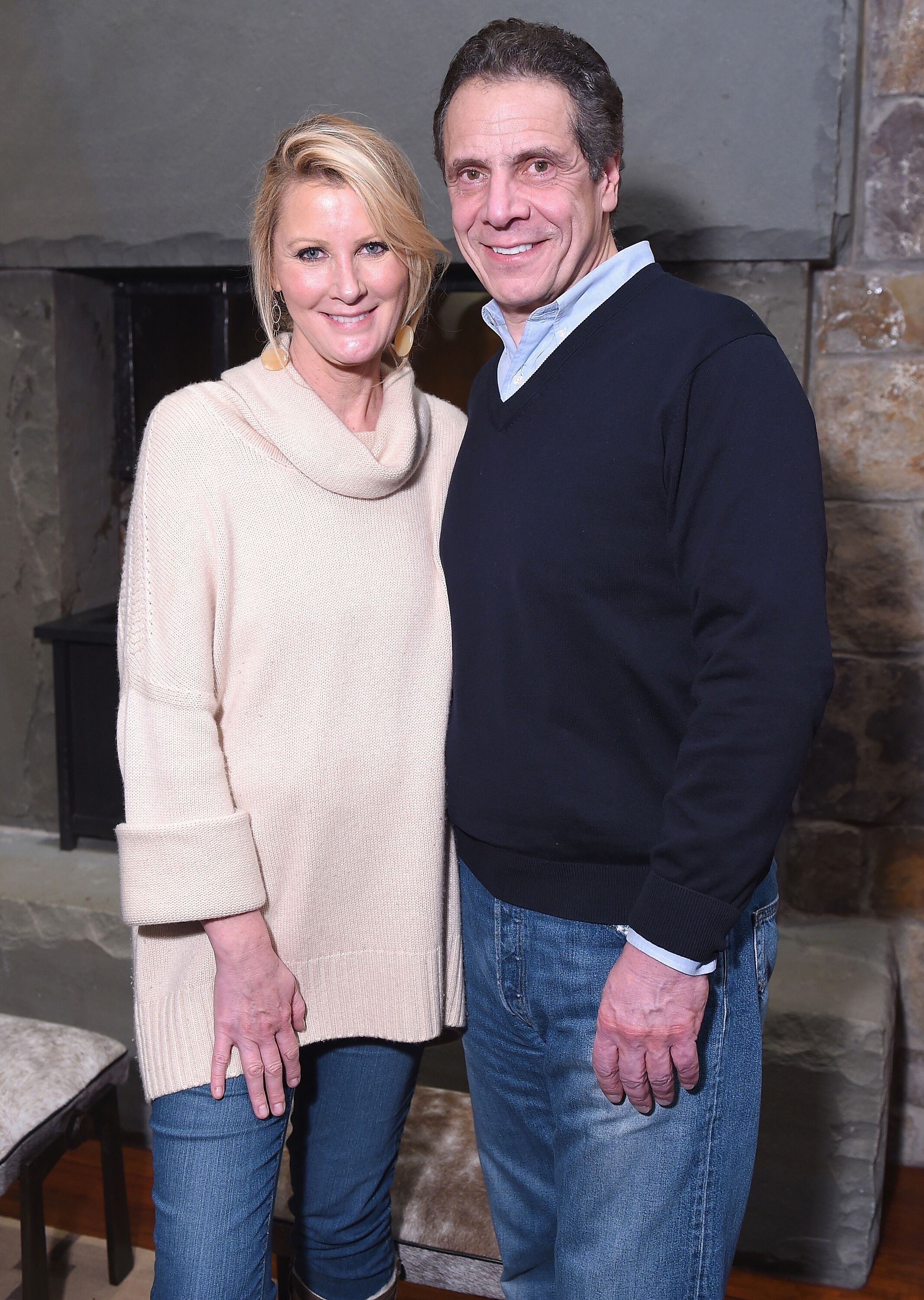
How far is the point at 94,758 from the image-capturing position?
2.61 meters

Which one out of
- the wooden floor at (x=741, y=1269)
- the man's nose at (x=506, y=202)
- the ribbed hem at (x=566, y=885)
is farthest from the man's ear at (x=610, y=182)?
the wooden floor at (x=741, y=1269)

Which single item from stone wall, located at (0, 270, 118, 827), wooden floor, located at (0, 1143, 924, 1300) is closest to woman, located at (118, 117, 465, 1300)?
wooden floor, located at (0, 1143, 924, 1300)

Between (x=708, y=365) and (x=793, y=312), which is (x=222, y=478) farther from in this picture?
(x=793, y=312)

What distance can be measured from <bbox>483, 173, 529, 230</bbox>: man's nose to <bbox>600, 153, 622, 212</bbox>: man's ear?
103mm

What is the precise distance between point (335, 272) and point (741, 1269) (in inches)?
75.1

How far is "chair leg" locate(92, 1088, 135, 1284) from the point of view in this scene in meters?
2.03

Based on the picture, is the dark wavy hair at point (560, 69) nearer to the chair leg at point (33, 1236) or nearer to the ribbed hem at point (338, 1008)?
the ribbed hem at point (338, 1008)

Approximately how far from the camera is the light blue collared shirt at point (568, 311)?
1295mm

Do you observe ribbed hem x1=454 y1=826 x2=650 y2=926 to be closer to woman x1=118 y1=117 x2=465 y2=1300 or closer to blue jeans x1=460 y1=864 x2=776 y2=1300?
blue jeans x1=460 y1=864 x2=776 y2=1300

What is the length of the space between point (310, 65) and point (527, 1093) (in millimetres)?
1785

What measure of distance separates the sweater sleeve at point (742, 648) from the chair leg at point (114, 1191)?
1291 millimetres

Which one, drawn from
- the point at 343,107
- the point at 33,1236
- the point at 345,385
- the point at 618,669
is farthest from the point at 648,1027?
the point at 343,107

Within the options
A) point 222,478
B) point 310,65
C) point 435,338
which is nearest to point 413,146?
point 310,65

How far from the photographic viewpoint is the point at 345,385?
1.47m
